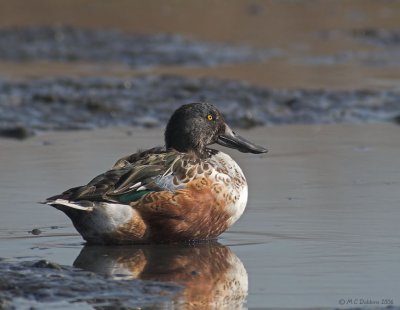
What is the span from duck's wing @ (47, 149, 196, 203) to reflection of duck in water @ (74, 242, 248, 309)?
300 mm

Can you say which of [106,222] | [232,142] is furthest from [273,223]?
[106,222]

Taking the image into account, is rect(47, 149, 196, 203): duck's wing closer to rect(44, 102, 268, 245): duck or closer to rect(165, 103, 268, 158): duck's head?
rect(44, 102, 268, 245): duck

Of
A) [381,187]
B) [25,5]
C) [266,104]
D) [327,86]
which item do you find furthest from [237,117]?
[25,5]

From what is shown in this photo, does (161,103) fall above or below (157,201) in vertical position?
above

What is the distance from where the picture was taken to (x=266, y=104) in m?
11.4

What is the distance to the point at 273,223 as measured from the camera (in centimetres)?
695

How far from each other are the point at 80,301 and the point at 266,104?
6.30m

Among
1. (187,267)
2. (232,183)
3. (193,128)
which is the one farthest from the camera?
(193,128)

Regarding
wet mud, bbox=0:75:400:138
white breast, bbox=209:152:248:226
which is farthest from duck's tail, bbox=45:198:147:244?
wet mud, bbox=0:75:400:138

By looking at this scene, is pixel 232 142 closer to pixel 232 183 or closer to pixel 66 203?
pixel 232 183

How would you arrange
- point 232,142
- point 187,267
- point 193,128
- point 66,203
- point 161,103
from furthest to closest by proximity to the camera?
point 161,103 < point 232,142 < point 193,128 < point 66,203 < point 187,267

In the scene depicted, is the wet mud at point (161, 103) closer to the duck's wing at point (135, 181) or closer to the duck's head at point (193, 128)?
the duck's head at point (193, 128)

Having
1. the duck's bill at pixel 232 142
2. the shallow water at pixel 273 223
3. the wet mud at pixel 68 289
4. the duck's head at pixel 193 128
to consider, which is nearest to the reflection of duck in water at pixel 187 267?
the shallow water at pixel 273 223

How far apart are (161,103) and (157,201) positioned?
16.4 ft
